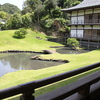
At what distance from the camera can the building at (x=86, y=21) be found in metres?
20.7

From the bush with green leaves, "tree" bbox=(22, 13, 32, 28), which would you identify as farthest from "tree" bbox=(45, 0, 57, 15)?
the bush with green leaves

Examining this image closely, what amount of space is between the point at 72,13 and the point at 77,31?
3.41m

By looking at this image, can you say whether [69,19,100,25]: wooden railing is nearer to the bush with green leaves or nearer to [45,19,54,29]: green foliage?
[45,19,54,29]: green foliage

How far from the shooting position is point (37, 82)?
143cm

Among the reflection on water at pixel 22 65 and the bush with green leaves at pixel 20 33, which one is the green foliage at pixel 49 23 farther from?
the reflection on water at pixel 22 65

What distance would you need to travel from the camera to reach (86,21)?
22.1 meters

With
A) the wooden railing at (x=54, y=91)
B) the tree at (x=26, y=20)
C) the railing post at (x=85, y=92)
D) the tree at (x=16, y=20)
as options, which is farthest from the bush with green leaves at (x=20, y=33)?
the railing post at (x=85, y=92)

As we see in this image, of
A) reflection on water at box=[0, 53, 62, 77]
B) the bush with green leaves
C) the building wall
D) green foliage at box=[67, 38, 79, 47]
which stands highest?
the building wall

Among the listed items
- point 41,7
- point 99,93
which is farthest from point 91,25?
point 99,93

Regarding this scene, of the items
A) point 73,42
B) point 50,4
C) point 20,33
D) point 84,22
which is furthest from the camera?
point 50,4

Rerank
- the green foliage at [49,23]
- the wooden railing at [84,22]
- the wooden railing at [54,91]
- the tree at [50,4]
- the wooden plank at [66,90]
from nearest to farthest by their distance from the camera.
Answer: the wooden railing at [54,91]
the wooden plank at [66,90]
the wooden railing at [84,22]
the green foliage at [49,23]
the tree at [50,4]

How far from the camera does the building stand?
2071 centimetres

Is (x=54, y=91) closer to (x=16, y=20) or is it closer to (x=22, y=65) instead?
(x=22, y=65)

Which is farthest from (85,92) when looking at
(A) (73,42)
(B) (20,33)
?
(B) (20,33)
